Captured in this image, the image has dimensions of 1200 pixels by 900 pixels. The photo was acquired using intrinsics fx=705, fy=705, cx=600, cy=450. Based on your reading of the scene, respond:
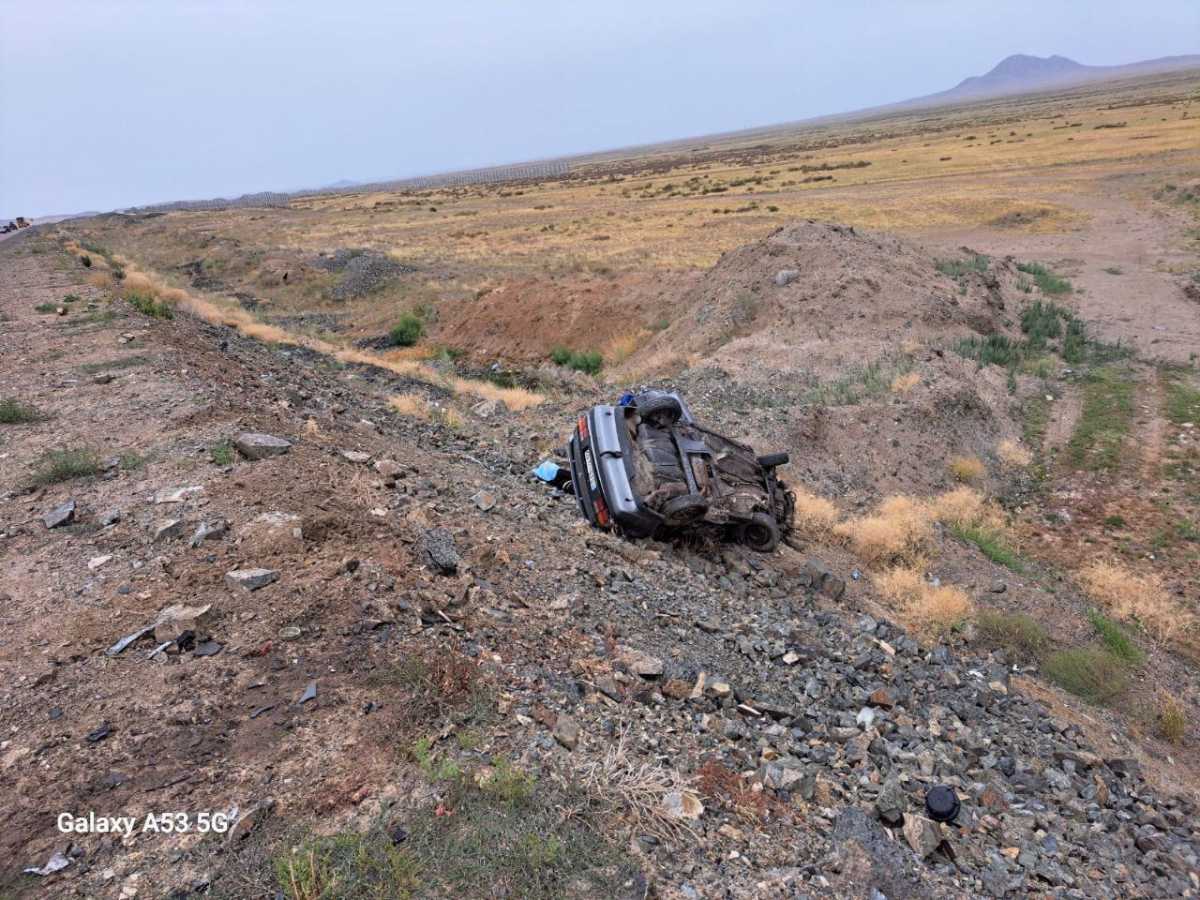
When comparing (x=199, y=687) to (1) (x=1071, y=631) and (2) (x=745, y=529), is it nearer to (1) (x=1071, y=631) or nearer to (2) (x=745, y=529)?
(2) (x=745, y=529)

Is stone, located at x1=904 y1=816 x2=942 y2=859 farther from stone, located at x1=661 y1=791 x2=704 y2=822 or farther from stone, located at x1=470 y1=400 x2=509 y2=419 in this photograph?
stone, located at x1=470 y1=400 x2=509 y2=419

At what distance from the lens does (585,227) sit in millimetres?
46438

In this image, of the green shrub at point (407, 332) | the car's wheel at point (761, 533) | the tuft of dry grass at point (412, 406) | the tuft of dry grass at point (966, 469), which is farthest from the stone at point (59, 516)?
the green shrub at point (407, 332)

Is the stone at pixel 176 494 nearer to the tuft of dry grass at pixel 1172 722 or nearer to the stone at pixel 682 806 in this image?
the stone at pixel 682 806

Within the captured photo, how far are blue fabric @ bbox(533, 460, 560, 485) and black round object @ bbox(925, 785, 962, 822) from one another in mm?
5527

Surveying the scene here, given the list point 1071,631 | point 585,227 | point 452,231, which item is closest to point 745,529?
point 1071,631

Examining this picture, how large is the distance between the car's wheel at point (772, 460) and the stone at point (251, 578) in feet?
17.4

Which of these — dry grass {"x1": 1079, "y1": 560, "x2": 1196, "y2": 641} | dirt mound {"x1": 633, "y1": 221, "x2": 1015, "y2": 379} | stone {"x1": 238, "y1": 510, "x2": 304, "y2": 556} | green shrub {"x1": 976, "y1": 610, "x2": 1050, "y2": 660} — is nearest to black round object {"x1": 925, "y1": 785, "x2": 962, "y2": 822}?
green shrub {"x1": 976, "y1": 610, "x2": 1050, "y2": 660}

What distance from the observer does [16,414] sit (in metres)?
8.59

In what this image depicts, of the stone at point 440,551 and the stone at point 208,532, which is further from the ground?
the stone at point 208,532

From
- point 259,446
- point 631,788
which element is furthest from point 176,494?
point 631,788

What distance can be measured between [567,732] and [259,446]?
4725 millimetres

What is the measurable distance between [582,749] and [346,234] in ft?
184

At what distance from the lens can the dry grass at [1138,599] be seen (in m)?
7.52
